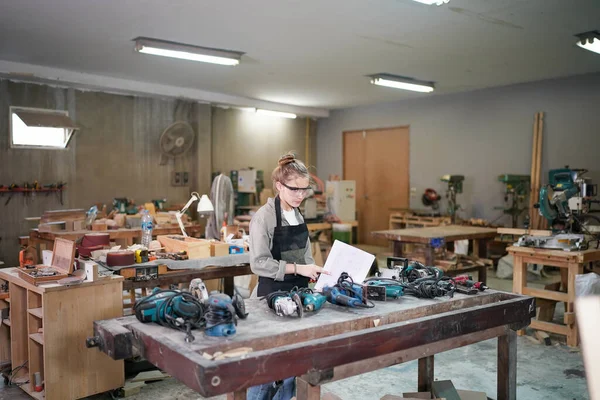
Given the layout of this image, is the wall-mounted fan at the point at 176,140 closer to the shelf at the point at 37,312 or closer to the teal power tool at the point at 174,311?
the shelf at the point at 37,312

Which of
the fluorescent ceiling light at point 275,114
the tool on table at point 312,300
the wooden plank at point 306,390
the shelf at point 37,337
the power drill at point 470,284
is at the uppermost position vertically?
the fluorescent ceiling light at point 275,114

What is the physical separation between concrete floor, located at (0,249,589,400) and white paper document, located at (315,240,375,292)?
994mm

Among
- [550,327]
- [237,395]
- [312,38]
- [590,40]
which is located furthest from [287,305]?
[590,40]

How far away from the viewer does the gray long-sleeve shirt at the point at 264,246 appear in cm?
265

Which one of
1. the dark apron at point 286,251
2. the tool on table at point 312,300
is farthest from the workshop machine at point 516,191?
the tool on table at point 312,300

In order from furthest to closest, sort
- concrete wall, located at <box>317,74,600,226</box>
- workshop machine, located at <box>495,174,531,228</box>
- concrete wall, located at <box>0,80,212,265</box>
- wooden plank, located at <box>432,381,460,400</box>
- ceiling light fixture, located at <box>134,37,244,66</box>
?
workshop machine, located at <box>495,174,531,228</box>
concrete wall, located at <box>317,74,600,226</box>
concrete wall, located at <box>0,80,212,265</box>
ceiling light fixture, located at <box>134,37,244,66</box>
wooden plank, located at <box>432,381,460,400</box>

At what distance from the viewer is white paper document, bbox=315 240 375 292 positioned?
2.51 m

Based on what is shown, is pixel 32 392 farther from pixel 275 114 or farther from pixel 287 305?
pixel 275 114

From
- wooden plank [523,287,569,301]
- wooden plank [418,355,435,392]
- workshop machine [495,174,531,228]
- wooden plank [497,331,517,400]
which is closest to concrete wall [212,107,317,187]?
workshop machine [495,174,531,228]

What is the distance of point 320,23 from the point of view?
480cm

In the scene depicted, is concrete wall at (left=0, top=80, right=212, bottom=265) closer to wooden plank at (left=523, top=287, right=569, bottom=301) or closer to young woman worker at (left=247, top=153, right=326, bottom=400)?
young woman worker at (left=247, top=153, right=326, bottom=400)

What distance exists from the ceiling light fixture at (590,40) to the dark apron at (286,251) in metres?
4.02

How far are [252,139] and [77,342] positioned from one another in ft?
23.1

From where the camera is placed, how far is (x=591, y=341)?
2.07 m
